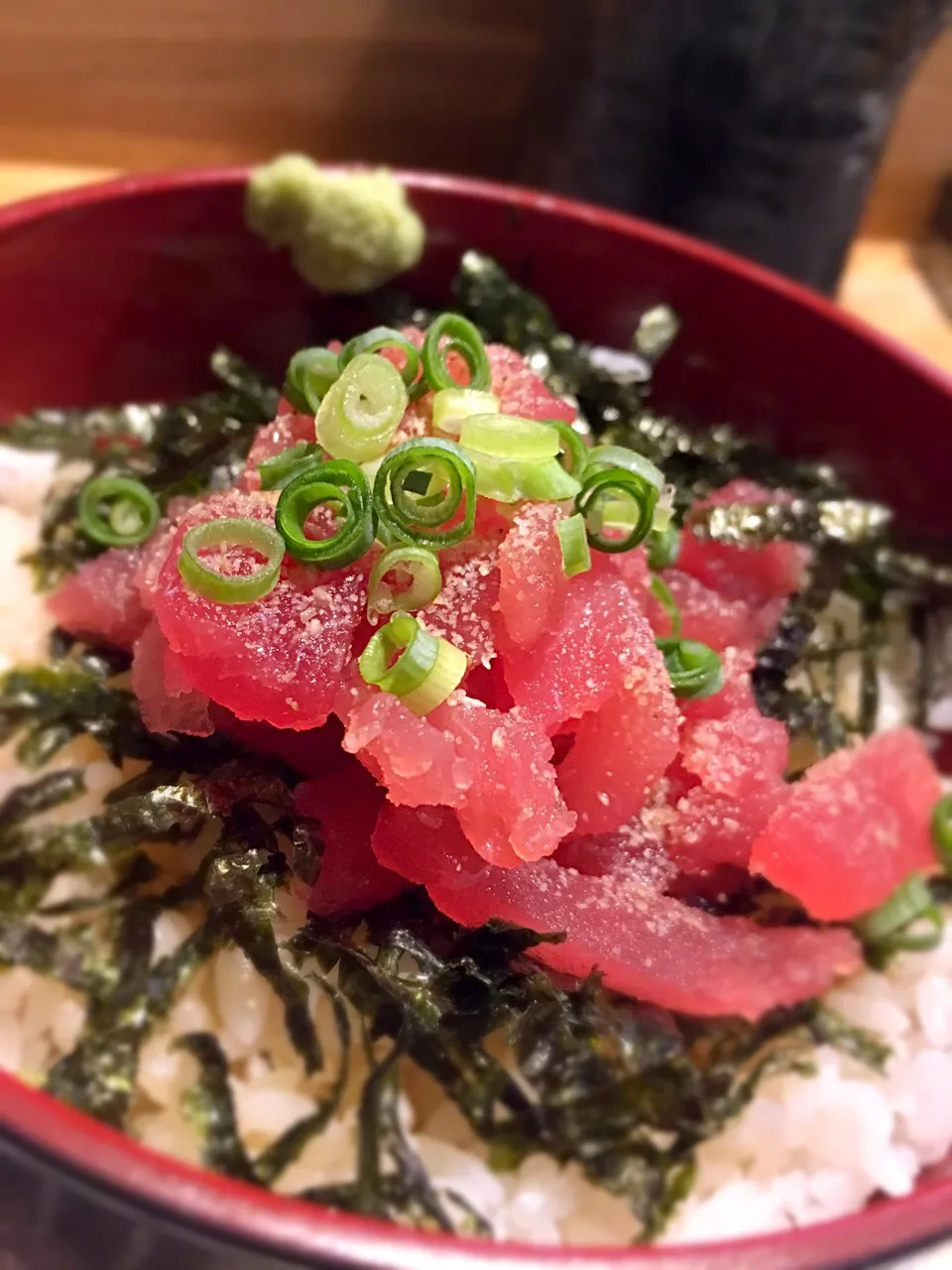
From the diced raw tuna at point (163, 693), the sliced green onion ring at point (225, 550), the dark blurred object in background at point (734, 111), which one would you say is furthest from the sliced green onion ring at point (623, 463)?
the dark blurred object in background at point (734, 111)

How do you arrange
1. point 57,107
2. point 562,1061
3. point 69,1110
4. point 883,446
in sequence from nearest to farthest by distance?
point 69,1110 → point 562,1061 → point 883,446 → point 57,107

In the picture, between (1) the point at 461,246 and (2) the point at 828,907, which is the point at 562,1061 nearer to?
(2) the point at 828,907

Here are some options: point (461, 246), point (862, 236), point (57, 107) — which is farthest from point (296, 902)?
point (862, 236)

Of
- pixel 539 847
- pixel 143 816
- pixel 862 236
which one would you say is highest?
pixel 862 236

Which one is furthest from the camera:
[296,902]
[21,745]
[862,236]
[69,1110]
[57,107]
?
[862,236]

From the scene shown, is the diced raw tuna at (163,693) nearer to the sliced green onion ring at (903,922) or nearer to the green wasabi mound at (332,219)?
the green wasabi mound at (332,219)

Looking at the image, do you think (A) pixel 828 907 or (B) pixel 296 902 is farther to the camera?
(A) pixel 828 907

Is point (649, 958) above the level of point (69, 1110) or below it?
above
